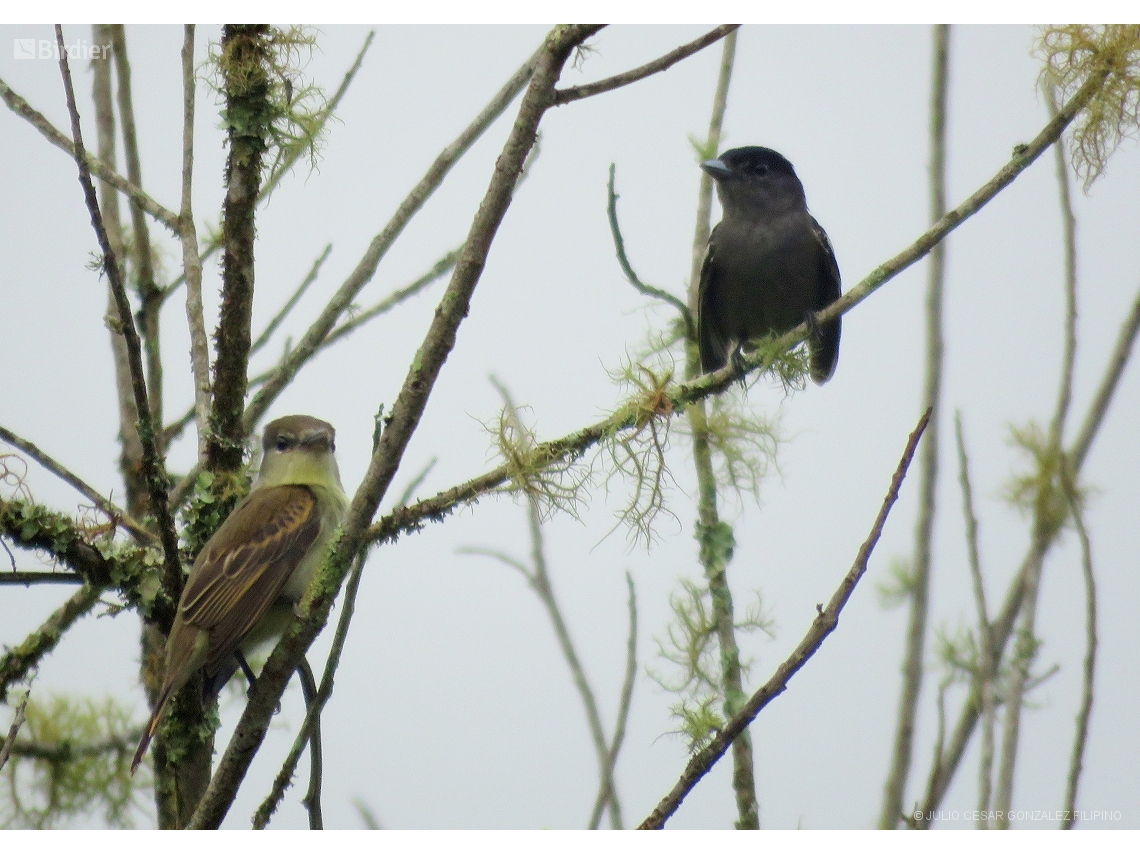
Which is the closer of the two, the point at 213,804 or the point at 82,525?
the point at 213,804

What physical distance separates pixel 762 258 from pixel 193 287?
1605mm

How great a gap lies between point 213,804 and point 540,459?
82 cm

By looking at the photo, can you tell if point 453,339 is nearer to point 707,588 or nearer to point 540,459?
point 540,459

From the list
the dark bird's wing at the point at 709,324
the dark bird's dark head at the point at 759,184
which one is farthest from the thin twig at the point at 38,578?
the dark bird's dark head at the point at 759,184

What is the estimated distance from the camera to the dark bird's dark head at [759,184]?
11.1ft

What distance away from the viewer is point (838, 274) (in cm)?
347

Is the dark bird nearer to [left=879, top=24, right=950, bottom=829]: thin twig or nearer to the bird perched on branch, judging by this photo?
[left=879, top=24, right=950, bottom=829]: thin twig

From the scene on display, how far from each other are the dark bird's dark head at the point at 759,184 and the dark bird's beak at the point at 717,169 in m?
0.09

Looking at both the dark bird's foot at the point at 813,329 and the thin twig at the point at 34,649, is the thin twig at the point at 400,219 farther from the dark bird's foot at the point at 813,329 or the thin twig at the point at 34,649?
the dark bird's foot at the point at 813,329

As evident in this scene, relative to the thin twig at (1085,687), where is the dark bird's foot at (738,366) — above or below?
above

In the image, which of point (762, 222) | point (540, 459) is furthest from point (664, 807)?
point (762, 222)

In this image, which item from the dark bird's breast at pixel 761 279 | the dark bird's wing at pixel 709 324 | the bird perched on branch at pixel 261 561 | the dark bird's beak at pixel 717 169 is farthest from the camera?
the dark bird's breast at pixel 761 279

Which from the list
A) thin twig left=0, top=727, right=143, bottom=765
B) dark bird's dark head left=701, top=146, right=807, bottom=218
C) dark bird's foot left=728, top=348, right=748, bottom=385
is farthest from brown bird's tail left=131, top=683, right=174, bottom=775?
dark bird's dark head left=701, top=146, right=807, bottom=218

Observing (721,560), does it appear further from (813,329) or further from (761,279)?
(761,279)
